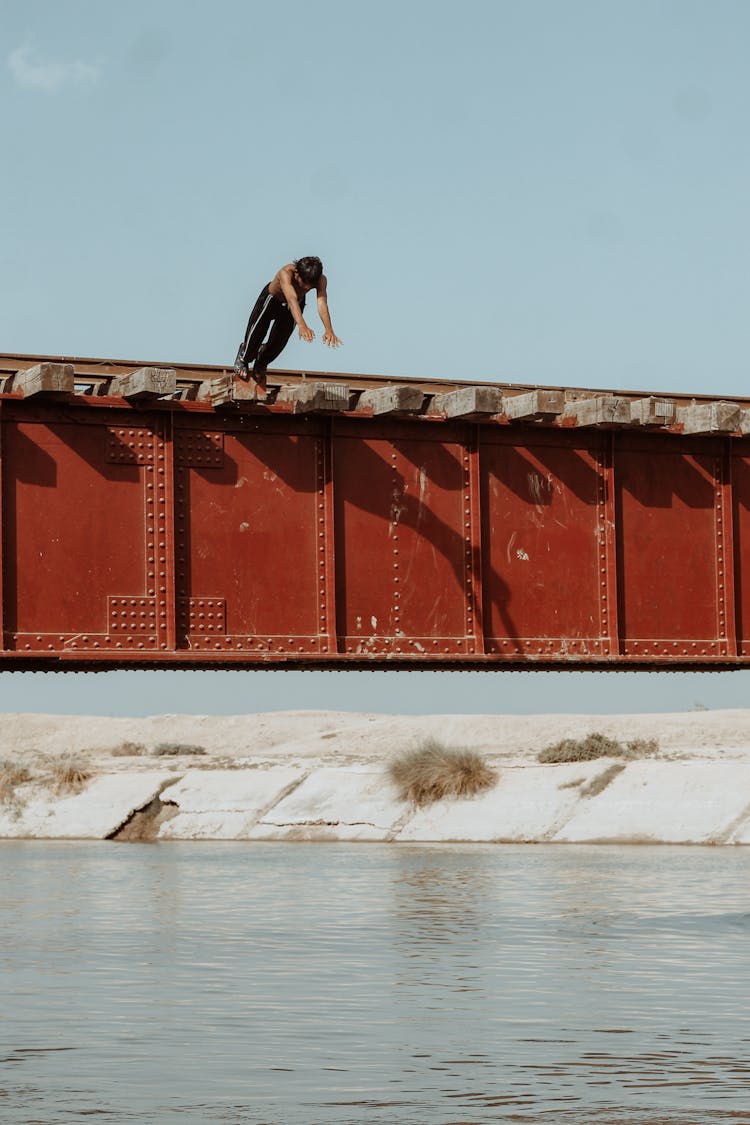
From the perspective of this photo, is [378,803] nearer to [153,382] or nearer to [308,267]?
[153,382]

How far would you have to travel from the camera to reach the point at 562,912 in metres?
26.2

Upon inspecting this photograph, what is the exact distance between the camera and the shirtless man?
1839 cm

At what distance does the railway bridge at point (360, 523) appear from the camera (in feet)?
62.4

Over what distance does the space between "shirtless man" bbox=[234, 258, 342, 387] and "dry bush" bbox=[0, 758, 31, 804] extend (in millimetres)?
33149

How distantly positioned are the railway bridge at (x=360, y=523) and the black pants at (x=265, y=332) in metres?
0.33

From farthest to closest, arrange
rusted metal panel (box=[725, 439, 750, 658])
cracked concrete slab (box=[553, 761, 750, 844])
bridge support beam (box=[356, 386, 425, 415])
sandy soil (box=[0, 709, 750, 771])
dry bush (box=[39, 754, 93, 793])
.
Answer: sandy soil (box=[0, 709, 750, 771]) < dry bush (box=[39, 754, 93, 793]) < cracked concrete slab (box=[553, 761, 750, 844]) < rusted metal panel (box=[725, 439, 750, 658]) < bridge support beam (box=[356, 386, 425, 415])

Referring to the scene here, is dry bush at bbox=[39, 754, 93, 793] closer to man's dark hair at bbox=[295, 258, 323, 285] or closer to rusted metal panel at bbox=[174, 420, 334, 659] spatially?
rusted metal panel at bbox=[174, 420, 334, 659]

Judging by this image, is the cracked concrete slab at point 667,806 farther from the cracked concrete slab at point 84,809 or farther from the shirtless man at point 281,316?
the shirtless man at point 281,316

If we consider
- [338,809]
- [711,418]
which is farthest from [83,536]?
[338,809]

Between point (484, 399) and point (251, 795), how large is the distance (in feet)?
95.3

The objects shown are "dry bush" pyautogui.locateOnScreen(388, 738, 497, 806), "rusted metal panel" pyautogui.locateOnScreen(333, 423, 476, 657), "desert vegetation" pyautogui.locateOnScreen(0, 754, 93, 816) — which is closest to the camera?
"rusted metal panel" pyautogui.locateOnScreen(333, 423, 476, 657)

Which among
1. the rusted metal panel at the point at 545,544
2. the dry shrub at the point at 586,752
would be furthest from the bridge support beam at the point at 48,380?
the dry shrub at the point at 586,752

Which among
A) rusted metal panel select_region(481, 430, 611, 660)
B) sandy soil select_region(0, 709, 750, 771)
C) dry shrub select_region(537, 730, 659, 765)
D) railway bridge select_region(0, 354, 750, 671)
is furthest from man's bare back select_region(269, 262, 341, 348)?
sandy soil select_region(0, 709, 750, 771)

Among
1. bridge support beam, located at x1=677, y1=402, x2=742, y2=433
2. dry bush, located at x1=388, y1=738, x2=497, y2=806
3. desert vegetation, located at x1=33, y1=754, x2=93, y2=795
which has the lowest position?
desert vegetation, located at x1=33, y1=754, x2=93, y2=795
